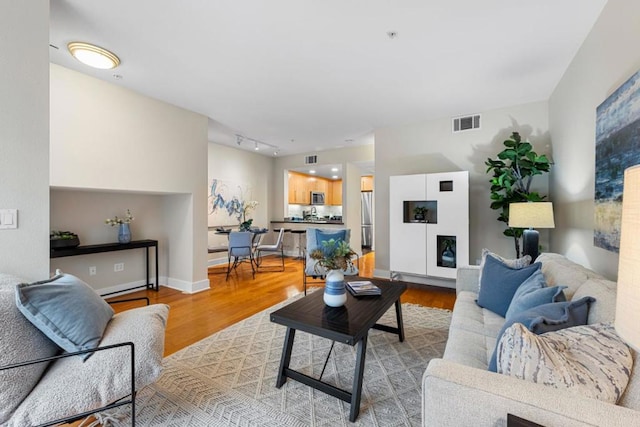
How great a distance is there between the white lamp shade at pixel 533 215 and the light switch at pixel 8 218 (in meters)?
3.76

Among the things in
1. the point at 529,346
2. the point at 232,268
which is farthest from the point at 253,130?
the point at 529,346

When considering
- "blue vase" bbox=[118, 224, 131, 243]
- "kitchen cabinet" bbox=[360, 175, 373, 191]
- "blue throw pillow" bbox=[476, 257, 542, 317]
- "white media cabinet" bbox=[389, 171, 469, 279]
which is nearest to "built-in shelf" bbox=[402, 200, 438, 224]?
"white media cabinet" bbox=[389, 171, 469, 279]

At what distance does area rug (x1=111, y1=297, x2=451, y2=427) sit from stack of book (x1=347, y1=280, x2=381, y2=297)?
50cm

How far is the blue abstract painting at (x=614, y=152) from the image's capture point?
144 centimetres

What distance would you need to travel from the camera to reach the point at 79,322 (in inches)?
50.3

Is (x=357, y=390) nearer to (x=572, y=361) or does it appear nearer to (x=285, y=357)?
(x=285, y=357)

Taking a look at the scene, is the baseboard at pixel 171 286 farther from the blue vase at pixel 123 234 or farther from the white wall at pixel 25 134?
the white wall at pixel 25 134

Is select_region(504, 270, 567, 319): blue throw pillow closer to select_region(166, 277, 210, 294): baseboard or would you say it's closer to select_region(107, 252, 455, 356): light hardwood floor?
select_region(107, 252, 455, 356): light hardwood floor

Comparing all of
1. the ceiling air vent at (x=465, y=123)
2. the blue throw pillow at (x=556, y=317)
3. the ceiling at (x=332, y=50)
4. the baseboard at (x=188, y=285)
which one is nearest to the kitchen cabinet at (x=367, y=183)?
the ceiling air vent at (x=465, y=123)

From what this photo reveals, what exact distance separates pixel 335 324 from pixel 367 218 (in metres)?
7.04

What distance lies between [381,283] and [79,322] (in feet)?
6.99

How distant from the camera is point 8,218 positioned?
5.00 ft

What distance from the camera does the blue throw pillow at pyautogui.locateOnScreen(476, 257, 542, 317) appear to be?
6.33 feet

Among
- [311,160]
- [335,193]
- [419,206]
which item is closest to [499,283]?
[419,206]
